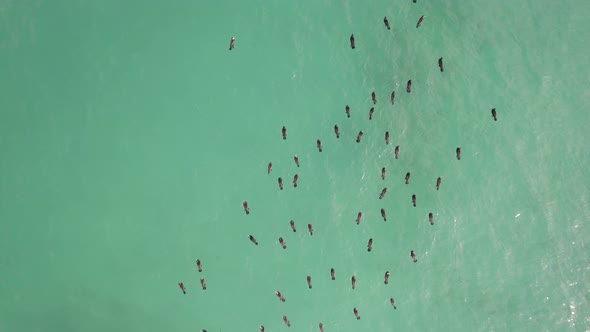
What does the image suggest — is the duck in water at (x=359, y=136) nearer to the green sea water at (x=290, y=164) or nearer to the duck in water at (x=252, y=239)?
the green sea water at (x=290, y=164)

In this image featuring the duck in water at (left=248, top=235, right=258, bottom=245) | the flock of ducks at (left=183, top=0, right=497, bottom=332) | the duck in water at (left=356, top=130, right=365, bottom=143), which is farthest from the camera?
the duck in water at (left=356, top=130, right=365, bottom=143)

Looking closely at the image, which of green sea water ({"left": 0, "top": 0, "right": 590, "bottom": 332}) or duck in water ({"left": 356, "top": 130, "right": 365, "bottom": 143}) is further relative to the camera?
duck in water ({"left": 356, "top": 130, "right": 365, "bottom": 143})

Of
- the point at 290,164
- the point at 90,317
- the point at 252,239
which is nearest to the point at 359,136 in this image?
the point at 290,164

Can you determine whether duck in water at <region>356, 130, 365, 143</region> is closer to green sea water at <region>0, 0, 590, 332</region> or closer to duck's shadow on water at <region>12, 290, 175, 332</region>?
green sea water at <region>0, 0, 590, 332</region>

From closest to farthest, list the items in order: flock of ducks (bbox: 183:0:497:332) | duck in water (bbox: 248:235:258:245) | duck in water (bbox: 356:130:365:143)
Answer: flock of ducks (bbox: 183:0:497:332) → duck in water (bbox: 248:235:258:245) → duck in water (bbox: 356:130:365:143)

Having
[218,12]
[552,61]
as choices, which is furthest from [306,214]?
[552,61]

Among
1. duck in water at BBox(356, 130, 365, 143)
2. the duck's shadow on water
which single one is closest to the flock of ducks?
duck in water at BBox(356, 130, 365, 143)

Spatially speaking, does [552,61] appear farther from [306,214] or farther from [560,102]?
[306,214]
